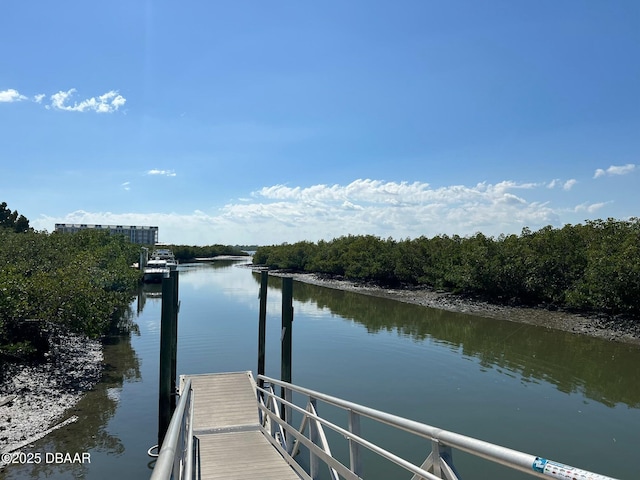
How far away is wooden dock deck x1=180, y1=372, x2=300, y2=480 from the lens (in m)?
6.27

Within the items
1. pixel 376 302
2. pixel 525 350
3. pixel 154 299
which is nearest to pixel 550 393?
pixel 525 350

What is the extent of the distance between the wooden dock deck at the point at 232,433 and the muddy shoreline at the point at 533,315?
20153mm

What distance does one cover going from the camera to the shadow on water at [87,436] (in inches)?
336

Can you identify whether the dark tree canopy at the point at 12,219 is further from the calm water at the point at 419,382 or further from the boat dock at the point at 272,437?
the boat dock at the point at 272,437

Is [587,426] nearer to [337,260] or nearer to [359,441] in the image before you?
[359,441]

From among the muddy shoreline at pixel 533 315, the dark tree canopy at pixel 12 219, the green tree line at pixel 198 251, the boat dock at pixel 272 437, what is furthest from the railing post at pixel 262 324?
the green tree line at pixel 198 251

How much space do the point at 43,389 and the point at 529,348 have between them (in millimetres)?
18643

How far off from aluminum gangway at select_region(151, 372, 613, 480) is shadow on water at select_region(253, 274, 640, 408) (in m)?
8.43

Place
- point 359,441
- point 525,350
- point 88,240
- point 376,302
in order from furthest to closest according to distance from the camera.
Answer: point 376,302 < point 88,240 < point 525,350 < point 359,441

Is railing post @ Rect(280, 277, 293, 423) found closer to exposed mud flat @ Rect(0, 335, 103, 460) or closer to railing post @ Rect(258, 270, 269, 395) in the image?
railing post @ Rect(258, 270, 269, 395)

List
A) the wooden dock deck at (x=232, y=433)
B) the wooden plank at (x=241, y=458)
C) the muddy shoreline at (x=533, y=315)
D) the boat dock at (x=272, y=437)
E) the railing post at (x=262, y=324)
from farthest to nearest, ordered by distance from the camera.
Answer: the muddy shoreline at (x=533, y=315), the railing post at (x=262, y=324), the wooden dock deck at (x=232, y=433), the wooden plank at (x=241, y=458), the boat dock at (x=272, y=437)

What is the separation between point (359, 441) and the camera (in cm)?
376

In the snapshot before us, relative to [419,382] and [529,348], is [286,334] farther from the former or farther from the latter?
[529,348]

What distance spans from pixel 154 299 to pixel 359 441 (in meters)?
37.0
